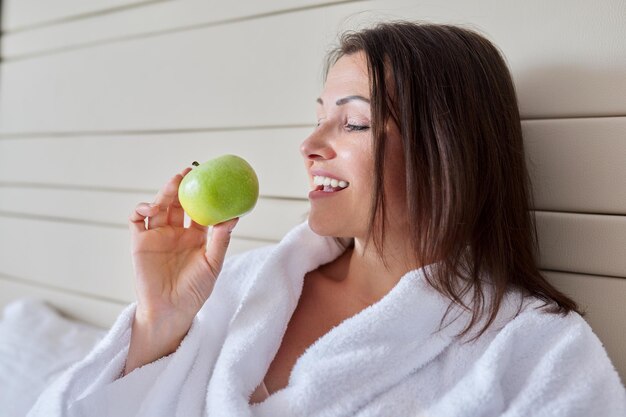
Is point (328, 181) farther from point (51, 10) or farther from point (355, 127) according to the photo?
point (51, 10)

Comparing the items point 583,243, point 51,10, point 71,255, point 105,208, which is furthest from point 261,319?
point 51,10

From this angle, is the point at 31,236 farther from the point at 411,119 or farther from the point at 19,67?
the point at 411,119

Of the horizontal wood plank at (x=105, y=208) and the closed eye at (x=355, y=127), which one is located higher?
the closed eye at (x=355, y=127)

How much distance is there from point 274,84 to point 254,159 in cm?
19

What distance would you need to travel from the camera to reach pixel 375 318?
1042 mm

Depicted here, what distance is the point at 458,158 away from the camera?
1.02 metres

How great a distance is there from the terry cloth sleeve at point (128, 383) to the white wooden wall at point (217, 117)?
1.48ft

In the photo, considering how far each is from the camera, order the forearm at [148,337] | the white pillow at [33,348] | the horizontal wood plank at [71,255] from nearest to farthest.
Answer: the forearm at [148,337] → the white pillow at [33,348] → the horizontal wood plank at [71,255]

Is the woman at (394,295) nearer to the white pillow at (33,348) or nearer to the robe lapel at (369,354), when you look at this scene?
the robe lapel at (369,354)

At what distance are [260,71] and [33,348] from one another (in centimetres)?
95

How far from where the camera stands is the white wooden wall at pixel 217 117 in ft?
3.63

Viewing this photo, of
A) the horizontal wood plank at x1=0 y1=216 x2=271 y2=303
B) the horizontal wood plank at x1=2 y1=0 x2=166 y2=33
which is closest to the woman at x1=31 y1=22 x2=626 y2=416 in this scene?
the horizontal wood plank at x1=0 y1=216 x2=271 y2=303

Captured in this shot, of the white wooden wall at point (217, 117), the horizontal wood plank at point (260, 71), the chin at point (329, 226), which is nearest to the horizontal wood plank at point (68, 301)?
the white wooden wall at point (217, 117)

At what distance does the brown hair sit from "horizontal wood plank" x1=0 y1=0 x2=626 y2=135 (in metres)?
0.10
